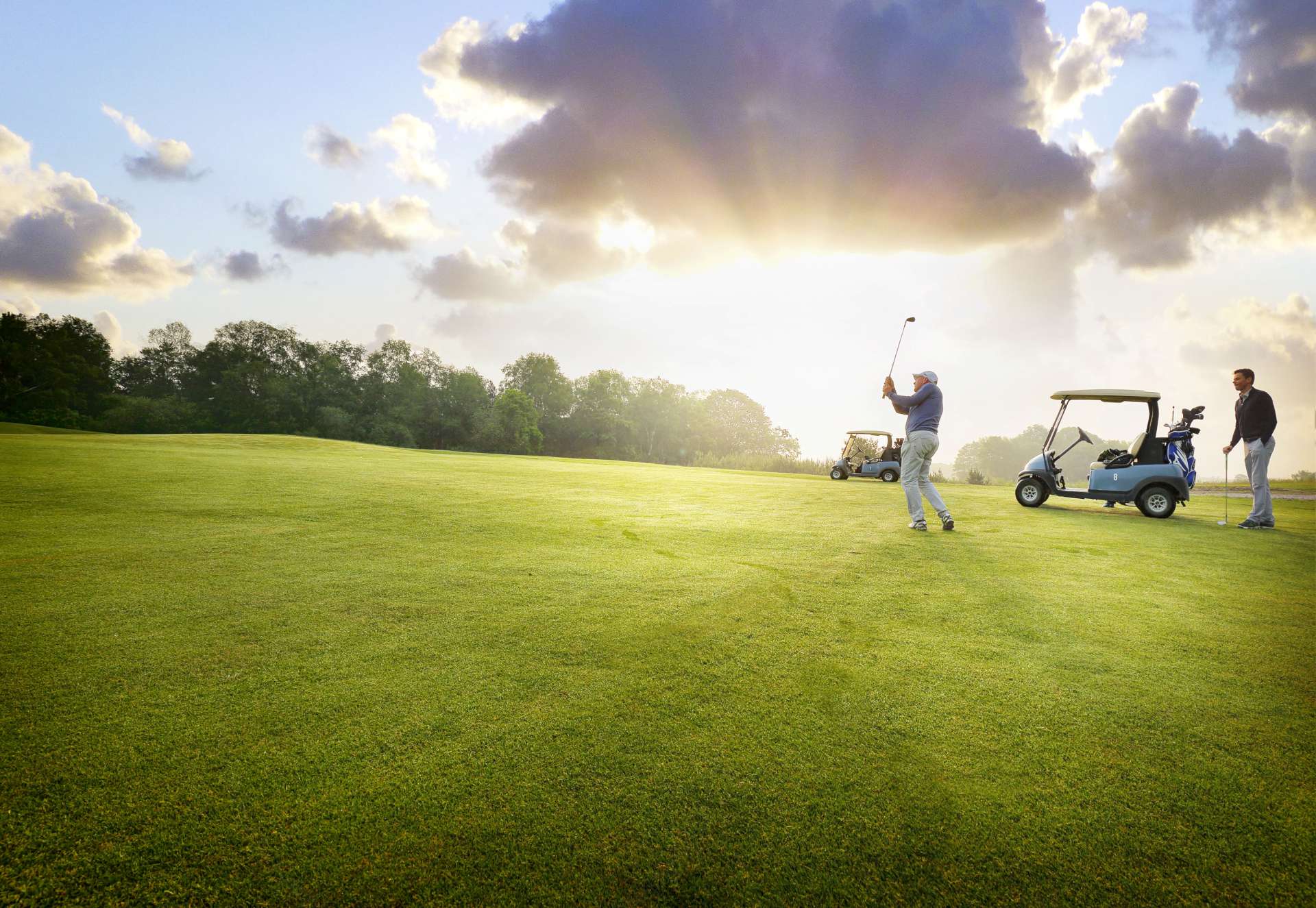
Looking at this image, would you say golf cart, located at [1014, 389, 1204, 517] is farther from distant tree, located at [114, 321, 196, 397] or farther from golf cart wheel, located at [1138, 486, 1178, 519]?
distant tree, located at [114, 321, 196, 397]

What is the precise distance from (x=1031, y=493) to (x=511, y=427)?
68501 mm

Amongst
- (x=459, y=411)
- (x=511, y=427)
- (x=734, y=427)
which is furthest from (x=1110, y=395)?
(x=734, y=427)

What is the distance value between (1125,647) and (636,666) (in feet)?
10.3

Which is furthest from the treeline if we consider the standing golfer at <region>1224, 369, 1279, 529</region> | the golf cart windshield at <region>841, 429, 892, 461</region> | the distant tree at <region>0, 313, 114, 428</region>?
the standing golfer at <region>1224, 369, 1279, 529</region>

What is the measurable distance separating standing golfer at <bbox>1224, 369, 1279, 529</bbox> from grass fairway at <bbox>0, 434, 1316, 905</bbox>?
655cm

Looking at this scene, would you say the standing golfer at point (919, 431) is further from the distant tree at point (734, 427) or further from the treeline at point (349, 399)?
the distant tree at point (734, 427)

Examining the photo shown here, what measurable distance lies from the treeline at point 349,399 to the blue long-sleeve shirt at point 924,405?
1702 inches

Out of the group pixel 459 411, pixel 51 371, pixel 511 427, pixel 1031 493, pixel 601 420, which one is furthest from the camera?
pixel 601 420

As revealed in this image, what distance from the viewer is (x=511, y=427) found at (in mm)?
→ 74938

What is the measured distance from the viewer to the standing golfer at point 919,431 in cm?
863

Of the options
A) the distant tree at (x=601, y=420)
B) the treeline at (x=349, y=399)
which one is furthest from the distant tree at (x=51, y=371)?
the distant tree at (x=601, y=420)

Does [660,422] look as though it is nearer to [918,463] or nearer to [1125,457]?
[1125,457]

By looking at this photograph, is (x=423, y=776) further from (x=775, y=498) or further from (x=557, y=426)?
(x=557, y=426)

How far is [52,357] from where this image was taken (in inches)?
2477
